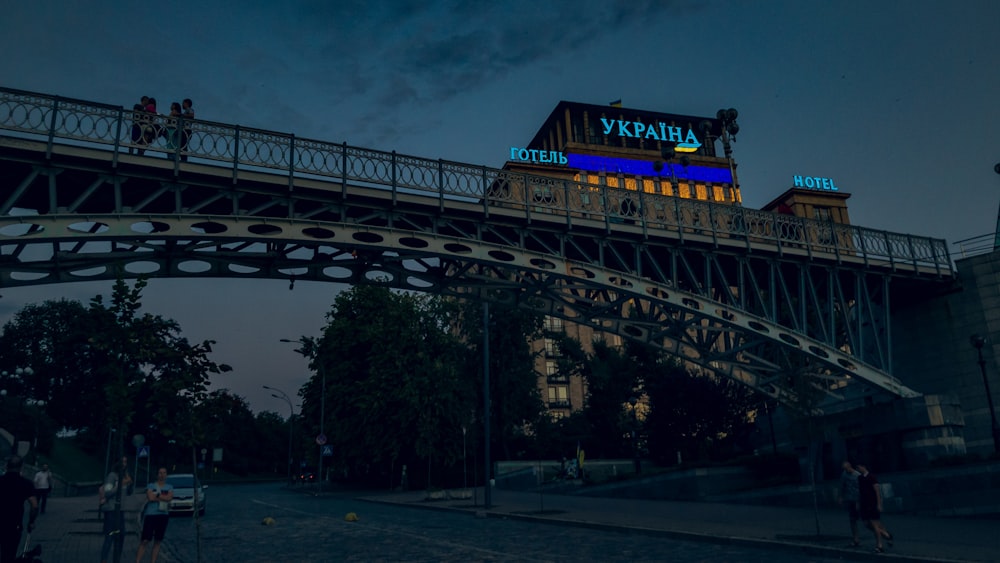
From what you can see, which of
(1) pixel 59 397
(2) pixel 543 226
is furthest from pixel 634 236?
(1) pixel 59 397

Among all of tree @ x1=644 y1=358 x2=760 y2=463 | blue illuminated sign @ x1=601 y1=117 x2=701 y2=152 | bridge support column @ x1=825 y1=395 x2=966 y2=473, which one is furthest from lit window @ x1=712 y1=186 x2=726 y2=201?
bridge support column @ x1=825 y1=395 x2=966 y2=473

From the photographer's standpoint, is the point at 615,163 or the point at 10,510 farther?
the point at 615,163

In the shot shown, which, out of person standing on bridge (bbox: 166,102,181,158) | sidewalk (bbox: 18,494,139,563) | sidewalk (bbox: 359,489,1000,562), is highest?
person standing on bridge (bbox: 166,102,181,158)

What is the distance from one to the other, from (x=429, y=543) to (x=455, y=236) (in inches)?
442

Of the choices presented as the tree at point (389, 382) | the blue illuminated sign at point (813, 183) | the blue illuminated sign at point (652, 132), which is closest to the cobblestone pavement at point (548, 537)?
the tree at point (389, 382)

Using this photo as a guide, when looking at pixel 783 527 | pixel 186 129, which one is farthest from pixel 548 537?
pixel 186 129

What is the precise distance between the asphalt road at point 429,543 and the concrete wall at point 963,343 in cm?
2055

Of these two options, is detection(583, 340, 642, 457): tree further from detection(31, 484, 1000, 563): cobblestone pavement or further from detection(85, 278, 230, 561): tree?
detection(85, 278, 230, 561): tree

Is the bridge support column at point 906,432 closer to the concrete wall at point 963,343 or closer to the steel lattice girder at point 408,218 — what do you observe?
the concrete wall at point 963,343

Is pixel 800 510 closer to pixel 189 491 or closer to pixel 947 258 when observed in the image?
pixel 947 258

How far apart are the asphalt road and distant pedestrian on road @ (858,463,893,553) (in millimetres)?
1089

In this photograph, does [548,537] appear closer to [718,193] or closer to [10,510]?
[10,510]

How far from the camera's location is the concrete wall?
95.0 feet

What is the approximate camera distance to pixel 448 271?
1065 inches
